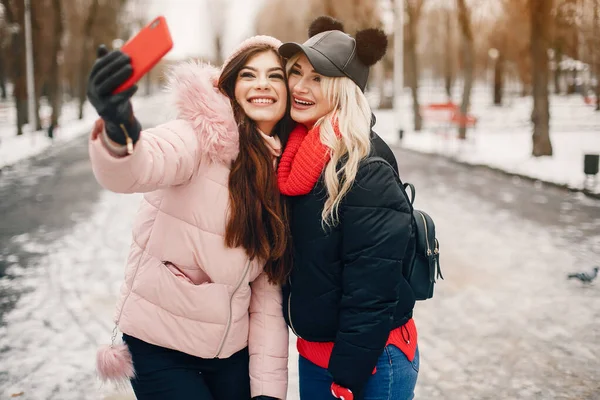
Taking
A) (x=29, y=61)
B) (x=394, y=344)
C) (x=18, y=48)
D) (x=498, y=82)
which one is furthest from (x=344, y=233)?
(x=498, y=82)

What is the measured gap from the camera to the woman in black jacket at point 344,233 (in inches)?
79.4

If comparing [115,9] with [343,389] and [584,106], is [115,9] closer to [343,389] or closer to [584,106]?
[584,106]

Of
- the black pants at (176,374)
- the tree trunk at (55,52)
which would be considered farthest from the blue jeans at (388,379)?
the tree trunk at (55,52)

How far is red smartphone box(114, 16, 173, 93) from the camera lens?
156 centimetres

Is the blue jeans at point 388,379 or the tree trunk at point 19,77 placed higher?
the tree trunk at point 19,77

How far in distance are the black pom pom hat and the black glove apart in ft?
2.42

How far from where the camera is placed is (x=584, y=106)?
33375mm

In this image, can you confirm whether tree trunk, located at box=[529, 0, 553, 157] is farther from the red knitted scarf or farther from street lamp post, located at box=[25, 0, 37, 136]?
street lamp post, located at box=[25, 0, 37, 136]

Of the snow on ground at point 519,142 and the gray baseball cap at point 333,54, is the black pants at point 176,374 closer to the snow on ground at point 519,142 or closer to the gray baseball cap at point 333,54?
the gray baseball cap at point 333,54

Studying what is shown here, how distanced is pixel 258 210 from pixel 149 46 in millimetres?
820

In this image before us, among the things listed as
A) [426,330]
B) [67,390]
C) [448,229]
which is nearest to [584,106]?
[448,229]

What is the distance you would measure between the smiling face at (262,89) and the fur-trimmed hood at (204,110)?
118 mm

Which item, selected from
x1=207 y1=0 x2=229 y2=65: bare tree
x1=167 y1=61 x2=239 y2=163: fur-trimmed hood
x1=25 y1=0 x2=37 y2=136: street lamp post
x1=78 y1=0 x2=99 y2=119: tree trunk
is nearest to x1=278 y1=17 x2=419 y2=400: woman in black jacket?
x1=167 y1=61 x2=239 y2=163: fur-trimmed hood

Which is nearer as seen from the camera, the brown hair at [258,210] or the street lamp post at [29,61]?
the brown hair at [258,210]
